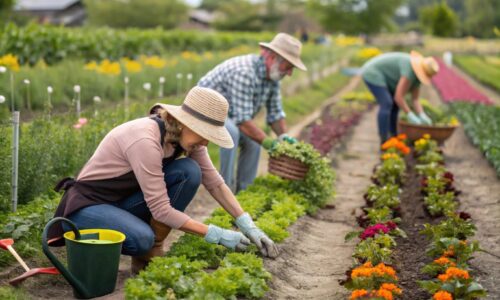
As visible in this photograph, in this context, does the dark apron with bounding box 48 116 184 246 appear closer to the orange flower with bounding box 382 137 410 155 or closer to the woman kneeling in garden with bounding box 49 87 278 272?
the woman kneeling in garden with bounding box 49 87 278 272

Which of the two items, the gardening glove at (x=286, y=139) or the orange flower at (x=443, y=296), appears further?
the gardening glove at (x=286, y=139)

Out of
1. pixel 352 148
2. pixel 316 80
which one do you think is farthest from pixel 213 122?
pixel 316 80

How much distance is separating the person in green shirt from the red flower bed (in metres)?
5.08

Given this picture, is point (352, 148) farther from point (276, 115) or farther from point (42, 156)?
point (42, 156)

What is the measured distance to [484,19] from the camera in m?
60.4

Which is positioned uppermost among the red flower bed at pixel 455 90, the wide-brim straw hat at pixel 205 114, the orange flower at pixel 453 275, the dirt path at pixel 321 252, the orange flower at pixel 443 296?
the wide-brim straw hat at pixel 205 114

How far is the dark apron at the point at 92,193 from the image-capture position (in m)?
4.25

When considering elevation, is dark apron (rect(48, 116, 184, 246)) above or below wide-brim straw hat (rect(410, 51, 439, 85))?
below

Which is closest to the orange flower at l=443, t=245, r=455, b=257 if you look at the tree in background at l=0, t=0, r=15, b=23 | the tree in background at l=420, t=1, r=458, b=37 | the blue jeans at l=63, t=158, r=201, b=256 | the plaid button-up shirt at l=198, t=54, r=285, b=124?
the blue jeans at l=63, t=158, r=201, b=256

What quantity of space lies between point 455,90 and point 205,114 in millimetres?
14475

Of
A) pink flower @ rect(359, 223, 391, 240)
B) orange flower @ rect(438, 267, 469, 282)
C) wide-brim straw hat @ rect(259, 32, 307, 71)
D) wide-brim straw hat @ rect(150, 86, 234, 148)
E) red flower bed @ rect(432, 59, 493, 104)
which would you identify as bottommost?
red flower bed @ rect(432, 59, 493, 104)

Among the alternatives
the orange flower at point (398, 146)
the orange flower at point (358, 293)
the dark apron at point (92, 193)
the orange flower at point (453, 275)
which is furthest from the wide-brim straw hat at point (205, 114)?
the orange flower at point (398, 146)

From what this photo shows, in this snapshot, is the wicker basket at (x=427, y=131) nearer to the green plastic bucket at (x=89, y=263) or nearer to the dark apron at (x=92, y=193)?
the dark apron at (x=92, y=193)

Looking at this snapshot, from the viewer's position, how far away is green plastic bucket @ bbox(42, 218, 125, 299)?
3859mm
